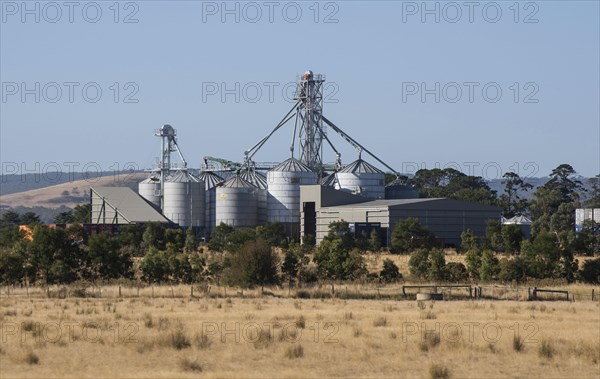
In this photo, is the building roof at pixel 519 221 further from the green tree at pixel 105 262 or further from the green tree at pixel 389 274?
the green tree at pixel 105 262

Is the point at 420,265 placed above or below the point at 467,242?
below

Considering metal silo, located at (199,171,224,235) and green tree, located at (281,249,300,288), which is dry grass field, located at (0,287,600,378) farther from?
metal silo, located at (199,171,224,235)

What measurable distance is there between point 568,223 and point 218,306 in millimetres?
123076

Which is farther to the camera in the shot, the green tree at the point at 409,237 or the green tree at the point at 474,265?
the green tree at the point at 409,237

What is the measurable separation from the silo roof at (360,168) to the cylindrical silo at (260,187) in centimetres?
1156

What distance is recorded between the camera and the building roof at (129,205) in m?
149

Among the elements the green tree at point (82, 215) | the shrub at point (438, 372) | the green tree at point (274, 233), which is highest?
the green tree at point (82, 215)

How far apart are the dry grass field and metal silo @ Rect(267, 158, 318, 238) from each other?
92931 millimetres

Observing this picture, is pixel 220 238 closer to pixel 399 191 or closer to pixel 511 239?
pixel 511 239

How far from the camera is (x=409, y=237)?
389 feet

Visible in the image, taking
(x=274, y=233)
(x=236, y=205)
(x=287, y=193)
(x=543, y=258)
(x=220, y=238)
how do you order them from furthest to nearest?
1. (x=287, y=193)
2. (x=236, y=205)
3. (x=274, y=233)
4. (x=220, y=238)
5. (x=543, y=258)

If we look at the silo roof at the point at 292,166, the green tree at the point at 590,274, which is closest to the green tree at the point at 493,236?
the silo roof at the point at 292,166

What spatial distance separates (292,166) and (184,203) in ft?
53.5

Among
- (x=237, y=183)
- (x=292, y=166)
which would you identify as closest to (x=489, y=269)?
(x=292, y=166)
